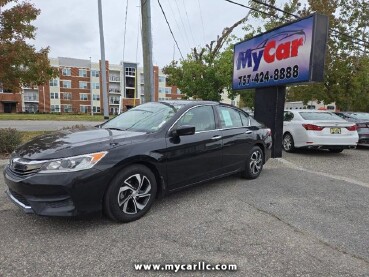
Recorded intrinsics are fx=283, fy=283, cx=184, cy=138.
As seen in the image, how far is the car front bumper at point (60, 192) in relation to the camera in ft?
9.55

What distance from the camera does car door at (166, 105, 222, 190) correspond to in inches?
151

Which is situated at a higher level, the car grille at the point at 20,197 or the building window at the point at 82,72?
the building window at the point at 82,72

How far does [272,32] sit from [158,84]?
209 ft

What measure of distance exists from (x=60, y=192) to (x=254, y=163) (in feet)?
12.2

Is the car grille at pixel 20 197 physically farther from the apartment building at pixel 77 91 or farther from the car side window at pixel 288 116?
the apartment building at pixel 77 91

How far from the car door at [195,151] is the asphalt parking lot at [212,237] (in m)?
0.40

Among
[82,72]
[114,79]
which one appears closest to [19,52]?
[82,72]

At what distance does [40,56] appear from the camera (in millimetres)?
8188

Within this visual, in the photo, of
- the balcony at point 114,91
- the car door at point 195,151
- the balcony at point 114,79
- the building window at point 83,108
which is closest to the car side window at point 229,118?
the car door at point 195,151

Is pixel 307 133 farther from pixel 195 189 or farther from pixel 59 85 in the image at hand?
pixel 59 85

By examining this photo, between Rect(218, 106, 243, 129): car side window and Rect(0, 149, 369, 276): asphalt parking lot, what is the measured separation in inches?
45.2

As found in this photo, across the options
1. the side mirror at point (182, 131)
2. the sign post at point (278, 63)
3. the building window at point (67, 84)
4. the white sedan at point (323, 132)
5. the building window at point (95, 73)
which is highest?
the building window at point (95, 73)

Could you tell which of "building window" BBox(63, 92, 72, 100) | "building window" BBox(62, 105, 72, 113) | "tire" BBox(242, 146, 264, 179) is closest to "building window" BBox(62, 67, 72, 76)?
"building window" BBox(63, 92, 72, 100)

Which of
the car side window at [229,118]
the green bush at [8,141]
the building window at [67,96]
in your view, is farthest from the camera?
the building window at [67,96]
